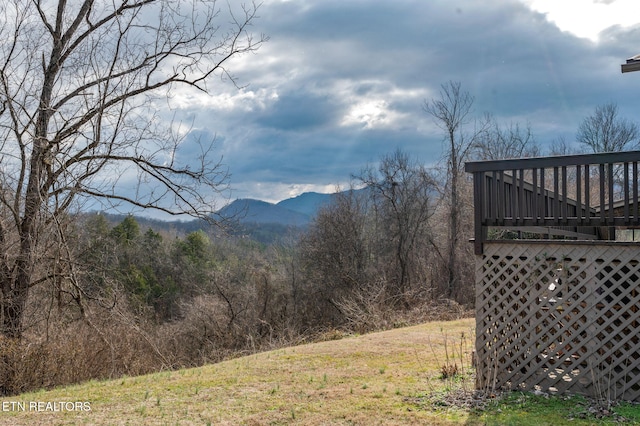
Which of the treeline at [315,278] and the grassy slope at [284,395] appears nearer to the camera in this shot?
the grassy slope at [284,395]

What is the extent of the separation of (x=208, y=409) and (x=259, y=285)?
21983mm

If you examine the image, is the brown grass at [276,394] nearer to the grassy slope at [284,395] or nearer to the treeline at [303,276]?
the grassy slope at [284,395]

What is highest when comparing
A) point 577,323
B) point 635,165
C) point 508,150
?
point 508,150

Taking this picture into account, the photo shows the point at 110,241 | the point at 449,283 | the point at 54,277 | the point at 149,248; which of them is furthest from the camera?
the point at 149,248

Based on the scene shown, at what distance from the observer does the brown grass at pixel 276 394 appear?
5.47m

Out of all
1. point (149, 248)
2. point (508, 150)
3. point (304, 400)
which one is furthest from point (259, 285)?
point (304, 400)

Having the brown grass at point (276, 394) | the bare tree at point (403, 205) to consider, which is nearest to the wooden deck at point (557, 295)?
the brown grass at point (276, 394)

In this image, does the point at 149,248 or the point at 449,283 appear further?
the point at 149,248

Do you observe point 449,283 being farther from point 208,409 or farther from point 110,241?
point 208,409

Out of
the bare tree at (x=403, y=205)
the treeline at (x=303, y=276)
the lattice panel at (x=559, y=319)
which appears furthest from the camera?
the bare tree at (x=403, y=205)

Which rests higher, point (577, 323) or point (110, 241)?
point (110, 241)

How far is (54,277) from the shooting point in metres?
10.8

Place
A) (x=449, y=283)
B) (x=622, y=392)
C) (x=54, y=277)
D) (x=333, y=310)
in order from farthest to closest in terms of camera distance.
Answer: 1. (x=333, y=310)
2. (x=449, y=283)
3. (x=54, y=277)
4. (x=622, y=392)

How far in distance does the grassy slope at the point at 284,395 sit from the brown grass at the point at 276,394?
1 cm
